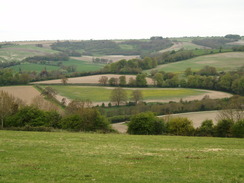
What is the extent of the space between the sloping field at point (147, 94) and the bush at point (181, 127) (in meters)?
37.2

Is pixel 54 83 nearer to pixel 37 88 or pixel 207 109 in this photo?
pixel 37 88

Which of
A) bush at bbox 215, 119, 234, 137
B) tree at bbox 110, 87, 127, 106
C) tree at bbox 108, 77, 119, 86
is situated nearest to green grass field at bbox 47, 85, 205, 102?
tree at bbox 108, 77, 119, 86

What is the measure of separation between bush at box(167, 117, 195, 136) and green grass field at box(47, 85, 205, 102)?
134 ft

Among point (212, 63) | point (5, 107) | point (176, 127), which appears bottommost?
point (176, 127)

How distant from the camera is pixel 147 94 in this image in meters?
96.6

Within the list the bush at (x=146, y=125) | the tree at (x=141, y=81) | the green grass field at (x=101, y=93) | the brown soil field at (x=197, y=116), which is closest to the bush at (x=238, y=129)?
the bush at (x=146, y=125)

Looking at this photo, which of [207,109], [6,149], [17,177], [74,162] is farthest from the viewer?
[207,109]

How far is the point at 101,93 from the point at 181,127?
52.8 meters

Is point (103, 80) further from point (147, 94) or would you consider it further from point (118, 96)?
point (118, 96)

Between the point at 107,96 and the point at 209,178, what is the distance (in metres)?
79.2

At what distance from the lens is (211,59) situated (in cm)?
15125

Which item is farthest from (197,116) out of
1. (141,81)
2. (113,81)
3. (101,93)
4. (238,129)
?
(113,81)

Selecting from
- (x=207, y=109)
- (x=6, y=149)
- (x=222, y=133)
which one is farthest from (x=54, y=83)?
(x=6, y=149)

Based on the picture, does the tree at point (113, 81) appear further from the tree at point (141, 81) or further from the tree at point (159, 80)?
the tree at point (159, 80)
